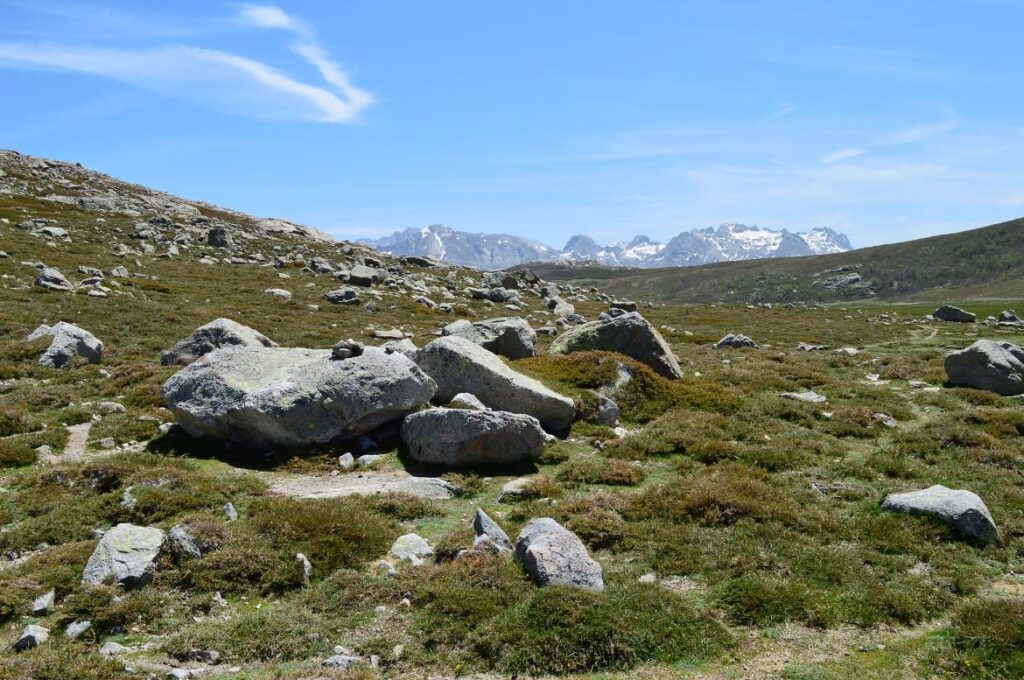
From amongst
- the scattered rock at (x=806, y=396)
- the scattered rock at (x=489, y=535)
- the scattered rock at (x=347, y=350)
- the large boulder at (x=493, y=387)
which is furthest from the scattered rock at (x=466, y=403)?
the scattered rock at (x=806, y=396)

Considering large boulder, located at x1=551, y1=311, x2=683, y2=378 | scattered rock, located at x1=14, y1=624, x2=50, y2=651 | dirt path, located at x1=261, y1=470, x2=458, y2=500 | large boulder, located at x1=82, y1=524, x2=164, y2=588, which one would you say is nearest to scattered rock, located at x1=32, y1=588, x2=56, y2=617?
large boulder, located at x1=82, y1=524, x2=164, y2=588

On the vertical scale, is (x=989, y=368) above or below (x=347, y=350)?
below

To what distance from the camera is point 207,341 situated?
2423 cm

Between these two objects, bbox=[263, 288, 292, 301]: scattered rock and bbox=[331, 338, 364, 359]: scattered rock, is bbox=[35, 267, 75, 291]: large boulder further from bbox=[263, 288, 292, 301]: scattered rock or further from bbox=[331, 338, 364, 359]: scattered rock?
bbox=[331, 338, 364, 359]: scattered rock

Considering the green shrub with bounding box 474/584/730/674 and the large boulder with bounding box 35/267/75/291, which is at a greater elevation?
the large boulder with bounding box 35/267/75/291

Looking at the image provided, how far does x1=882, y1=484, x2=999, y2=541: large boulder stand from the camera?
1181 cm

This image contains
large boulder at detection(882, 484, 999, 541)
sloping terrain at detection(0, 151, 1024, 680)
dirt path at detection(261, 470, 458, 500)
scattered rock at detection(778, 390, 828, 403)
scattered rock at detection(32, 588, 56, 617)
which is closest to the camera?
sloping terrain at detection(0, 151, 1024, 680)

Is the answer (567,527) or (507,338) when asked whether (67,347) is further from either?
(567,527)

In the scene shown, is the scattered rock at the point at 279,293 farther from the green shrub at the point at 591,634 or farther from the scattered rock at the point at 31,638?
the green shrub at the point at 591,634

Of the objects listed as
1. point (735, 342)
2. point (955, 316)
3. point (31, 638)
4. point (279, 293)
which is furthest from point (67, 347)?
point (955, 316)

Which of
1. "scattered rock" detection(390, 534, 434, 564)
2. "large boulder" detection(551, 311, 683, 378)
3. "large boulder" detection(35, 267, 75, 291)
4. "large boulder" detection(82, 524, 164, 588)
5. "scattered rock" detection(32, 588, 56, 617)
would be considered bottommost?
"scattered rock" detection(390, 534, 434, 564)

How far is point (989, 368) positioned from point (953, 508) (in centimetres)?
1718

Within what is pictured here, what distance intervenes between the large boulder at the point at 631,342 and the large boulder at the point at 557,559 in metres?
14.9

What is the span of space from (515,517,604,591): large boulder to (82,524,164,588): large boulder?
5913mm
